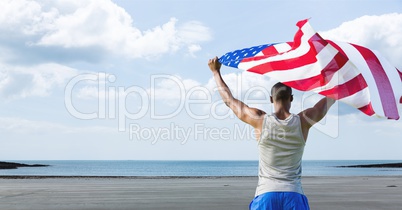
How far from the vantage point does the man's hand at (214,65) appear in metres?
5.46

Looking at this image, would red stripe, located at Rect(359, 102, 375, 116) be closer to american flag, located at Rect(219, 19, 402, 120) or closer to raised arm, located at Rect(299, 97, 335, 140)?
american flag, located at Rect(219, 19, 402, 120)

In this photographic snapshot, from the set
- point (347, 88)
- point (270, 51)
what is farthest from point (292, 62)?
point (347, 88)

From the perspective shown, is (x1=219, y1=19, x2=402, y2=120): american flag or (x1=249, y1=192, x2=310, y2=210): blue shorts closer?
(x1=249, y1=192, x2=310, y2=210): blue shorts

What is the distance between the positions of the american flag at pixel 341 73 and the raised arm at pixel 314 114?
0.11 meters

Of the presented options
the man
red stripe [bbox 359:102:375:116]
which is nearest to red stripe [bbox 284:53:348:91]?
red stripe [bbox 359:102:375:116]

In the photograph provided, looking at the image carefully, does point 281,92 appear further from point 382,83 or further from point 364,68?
point 382,83

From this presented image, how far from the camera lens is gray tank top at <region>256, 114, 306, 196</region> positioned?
4559 millimetres

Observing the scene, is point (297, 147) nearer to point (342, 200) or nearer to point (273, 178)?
point (273, 178)

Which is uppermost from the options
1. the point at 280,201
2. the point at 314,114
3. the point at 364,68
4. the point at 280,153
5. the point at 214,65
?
the point at 214,65

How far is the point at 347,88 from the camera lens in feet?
16.4

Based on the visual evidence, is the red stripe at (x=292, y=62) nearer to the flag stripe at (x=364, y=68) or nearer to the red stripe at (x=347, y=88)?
the flag stripe at (x=364, y=68)

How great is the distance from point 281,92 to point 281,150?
0.51 m

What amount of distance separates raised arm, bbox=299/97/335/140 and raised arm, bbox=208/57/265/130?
363 mm

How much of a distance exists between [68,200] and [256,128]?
13.8 m
